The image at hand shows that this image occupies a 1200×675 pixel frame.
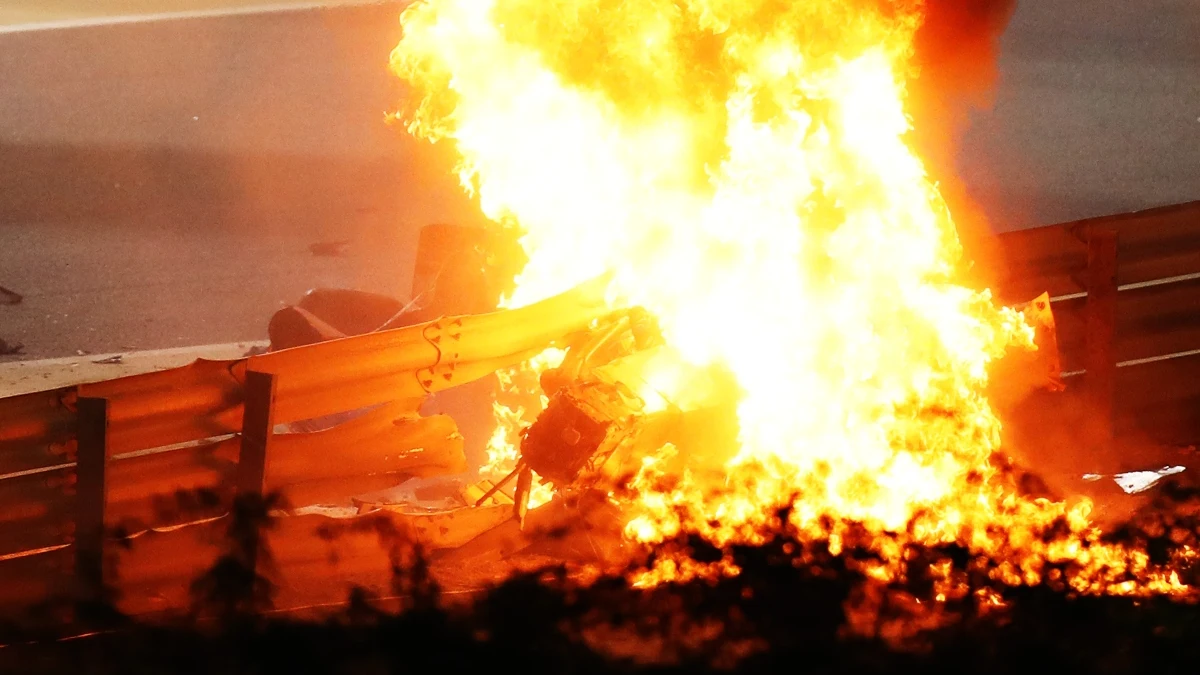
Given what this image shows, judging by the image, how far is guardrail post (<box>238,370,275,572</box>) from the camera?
435cm

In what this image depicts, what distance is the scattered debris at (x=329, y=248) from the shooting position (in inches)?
419

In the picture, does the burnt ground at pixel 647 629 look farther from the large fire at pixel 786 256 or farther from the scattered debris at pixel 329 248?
the scattered debris at pixel 329 248

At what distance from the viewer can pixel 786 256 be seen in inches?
207

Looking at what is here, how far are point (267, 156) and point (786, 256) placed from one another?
30.4 feet

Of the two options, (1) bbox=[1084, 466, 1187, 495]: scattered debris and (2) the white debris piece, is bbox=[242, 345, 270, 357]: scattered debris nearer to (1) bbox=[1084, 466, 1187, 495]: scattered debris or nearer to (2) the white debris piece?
(1) bbox=[1084, 466, 1187, 495]: scattered debris

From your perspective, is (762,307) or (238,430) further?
(762,307)

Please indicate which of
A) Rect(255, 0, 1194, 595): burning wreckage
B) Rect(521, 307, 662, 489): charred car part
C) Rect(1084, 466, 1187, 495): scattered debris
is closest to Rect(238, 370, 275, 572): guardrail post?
Rect(255, 0, 1194, 595): burning wreckage

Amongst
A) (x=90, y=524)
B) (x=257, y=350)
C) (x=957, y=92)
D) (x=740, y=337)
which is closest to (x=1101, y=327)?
(x=740, y=337)

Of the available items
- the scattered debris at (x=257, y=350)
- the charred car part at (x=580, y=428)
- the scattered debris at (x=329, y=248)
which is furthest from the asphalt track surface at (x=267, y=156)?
the charred car part at (x=580, y=428)

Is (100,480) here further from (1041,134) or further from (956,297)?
(1041,134)

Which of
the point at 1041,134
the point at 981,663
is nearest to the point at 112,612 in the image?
the point at 981,663

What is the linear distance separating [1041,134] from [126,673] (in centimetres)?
1305

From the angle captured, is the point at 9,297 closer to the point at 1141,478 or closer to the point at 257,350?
the point at 257,350

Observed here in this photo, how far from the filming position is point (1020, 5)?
17062mm
